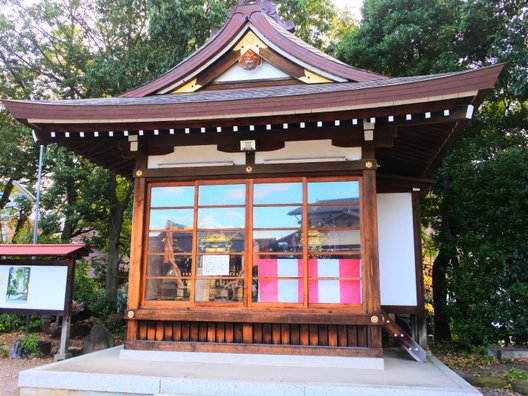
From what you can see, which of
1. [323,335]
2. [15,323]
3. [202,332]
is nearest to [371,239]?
[323,335]

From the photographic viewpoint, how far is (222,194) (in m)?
6.04

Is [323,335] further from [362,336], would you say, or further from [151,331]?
[151,331]

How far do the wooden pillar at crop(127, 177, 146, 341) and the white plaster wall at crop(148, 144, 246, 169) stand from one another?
38cm

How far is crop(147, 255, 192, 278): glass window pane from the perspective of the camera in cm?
594

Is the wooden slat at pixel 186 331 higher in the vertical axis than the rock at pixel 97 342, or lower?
higher

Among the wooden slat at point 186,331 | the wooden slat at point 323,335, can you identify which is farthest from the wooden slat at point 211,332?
the wooden slat at point 323,335

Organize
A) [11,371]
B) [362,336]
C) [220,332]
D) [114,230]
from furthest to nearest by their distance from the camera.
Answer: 1. [114,230]
2. [11,371]
3. [220,332]
4. [362,336]

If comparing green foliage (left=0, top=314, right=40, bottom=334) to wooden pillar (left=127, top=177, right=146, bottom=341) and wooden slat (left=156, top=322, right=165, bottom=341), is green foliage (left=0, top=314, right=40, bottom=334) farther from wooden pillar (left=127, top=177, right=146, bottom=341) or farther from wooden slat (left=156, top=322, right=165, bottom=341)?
wooden slat (left=156, top=322, right=165, bottom=341)

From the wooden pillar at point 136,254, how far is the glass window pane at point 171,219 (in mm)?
173

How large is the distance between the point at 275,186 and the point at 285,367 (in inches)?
94.1

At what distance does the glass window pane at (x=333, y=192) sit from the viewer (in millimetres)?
5719

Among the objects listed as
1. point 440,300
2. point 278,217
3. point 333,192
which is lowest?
point 440,300

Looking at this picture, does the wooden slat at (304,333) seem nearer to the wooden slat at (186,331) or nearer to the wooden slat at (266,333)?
the wooden slat at (266,333)

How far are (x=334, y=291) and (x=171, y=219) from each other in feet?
8.36
